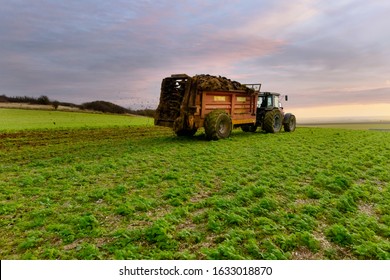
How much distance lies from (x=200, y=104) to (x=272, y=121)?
286 inches

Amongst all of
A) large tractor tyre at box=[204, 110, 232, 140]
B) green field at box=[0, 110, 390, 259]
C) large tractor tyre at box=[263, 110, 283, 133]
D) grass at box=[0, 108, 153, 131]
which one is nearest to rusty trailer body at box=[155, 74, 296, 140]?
large tractor tyre at box=[204, 110, 232, 140]

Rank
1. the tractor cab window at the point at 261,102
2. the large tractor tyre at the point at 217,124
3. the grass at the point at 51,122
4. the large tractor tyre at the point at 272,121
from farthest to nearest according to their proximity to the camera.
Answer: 1. the grass at the point at 51,122
2. the tractor cab window at the point at 261,102
3. the large tractor tyre at the point at 272,121
4. the large tractor tyre at the point at 217,124

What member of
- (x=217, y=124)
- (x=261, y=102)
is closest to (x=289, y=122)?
(x=261, y=102)

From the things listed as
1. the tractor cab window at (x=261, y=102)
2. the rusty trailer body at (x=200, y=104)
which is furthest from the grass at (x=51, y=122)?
the tractor cab window at (x=261, y=102)

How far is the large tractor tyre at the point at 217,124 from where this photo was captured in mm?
15305

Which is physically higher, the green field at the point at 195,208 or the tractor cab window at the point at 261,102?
the tractor cab window at the point at 261,102

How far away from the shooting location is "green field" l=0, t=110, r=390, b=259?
14.8ft

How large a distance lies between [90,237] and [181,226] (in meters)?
1.49

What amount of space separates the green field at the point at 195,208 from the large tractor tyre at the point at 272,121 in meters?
9.32

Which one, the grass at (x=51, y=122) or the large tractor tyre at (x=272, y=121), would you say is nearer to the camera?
the large tractor tyre at (x=272, y=121)

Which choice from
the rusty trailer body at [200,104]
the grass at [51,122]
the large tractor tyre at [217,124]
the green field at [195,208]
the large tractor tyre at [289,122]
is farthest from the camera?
the grass at [51,122]

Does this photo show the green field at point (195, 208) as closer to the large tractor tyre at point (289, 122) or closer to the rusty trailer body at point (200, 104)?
the rusty trailer body at point (200, 104)

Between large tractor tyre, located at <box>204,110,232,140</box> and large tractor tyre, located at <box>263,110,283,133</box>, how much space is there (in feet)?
15.3

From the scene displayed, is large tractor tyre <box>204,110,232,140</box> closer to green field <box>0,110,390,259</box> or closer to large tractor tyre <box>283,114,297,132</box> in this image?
green field <box>0,110,390,259</box>
